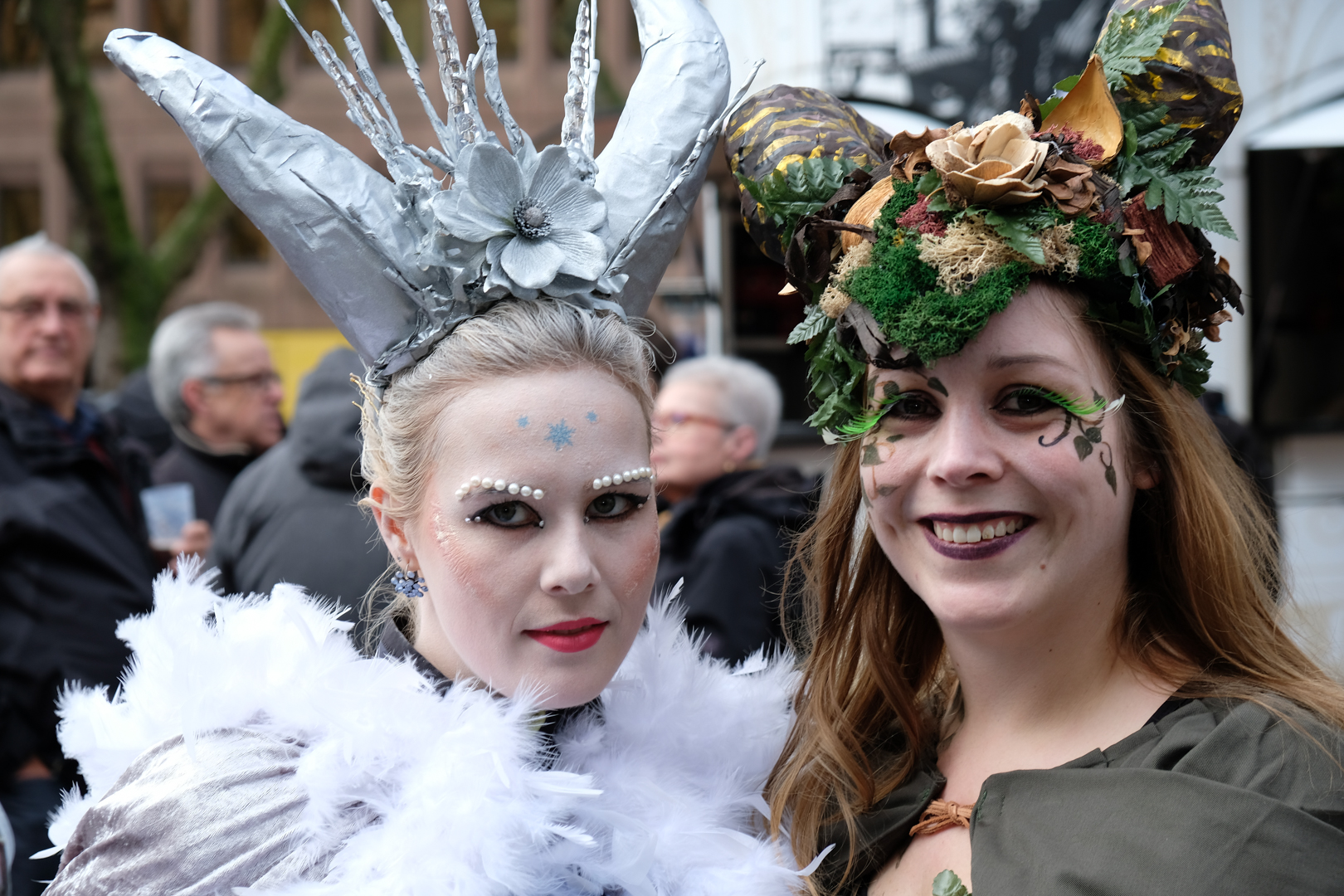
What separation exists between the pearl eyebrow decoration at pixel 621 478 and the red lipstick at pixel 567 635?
0.20m

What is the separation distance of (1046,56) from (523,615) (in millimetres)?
4923

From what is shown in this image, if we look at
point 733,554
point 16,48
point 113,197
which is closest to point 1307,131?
point 733,554

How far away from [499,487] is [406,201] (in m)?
0.48

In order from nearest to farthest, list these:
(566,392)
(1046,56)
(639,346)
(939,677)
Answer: (566,392), (639,346), (939,677), (1046,56)

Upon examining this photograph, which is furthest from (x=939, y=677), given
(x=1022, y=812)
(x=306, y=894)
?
(x=306, y=894)

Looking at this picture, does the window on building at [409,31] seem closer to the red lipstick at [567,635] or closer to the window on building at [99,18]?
the window on building at [99,18]

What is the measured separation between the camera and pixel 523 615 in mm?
1881

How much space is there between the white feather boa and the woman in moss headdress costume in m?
0.19

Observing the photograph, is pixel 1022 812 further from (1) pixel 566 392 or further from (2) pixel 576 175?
(2) pixel 576 175

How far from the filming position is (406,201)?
1.96 m

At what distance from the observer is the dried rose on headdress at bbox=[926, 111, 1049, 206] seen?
1818mm

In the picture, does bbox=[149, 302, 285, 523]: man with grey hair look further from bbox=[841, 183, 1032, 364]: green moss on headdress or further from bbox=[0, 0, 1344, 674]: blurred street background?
bbox=[841, 183, 1032, 364]: green moss on headdress

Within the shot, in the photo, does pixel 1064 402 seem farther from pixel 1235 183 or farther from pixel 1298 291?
pixel 1298 291

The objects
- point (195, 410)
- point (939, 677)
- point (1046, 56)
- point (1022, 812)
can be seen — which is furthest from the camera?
point (1046, 56)
